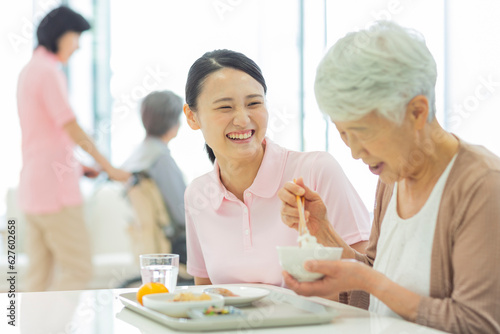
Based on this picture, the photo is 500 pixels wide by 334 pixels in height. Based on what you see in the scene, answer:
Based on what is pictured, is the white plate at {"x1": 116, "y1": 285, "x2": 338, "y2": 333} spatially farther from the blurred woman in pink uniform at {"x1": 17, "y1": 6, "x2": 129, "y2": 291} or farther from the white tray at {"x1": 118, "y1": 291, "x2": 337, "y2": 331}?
the blurred woman in pink uniform at {"x1": 17, "y1": 6, "x2": 129, "y2": 291}

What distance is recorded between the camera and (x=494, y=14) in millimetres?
4383

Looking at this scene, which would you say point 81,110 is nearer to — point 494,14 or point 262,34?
point 262,34

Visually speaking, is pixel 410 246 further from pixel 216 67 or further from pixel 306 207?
pixel 216 67

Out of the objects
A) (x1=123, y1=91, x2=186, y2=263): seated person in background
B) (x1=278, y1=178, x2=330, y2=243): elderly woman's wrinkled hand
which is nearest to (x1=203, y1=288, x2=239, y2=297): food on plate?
(x1=278, y1=178, x2=330, y2=243): elderly woman's wrinkled hand

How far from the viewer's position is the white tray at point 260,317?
1050mm

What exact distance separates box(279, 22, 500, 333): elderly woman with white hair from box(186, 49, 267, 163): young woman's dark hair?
28.7 inches

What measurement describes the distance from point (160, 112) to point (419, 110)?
279 centimetres

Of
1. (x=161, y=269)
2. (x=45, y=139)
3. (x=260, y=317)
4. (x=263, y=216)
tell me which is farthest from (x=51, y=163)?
(x=260, y=317)

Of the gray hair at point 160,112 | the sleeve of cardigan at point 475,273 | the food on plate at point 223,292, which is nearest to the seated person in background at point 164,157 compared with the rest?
the gray hair at point 160,112

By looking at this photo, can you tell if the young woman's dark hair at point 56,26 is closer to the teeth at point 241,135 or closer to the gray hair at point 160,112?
the gray hair at point 160,112

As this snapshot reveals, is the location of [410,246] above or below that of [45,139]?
below

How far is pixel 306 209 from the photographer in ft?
4.94

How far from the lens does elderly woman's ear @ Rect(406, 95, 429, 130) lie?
3.80 ft

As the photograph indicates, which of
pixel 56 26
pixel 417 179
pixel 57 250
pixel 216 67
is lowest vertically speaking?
pixel 57 250
